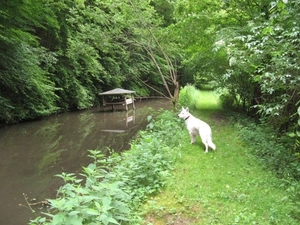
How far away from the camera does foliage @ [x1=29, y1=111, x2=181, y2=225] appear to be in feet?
9.59

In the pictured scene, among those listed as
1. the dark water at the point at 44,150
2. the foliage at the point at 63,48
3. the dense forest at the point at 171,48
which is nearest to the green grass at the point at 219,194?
the dense forest at the point at 171,48

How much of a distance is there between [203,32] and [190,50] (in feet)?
5.22

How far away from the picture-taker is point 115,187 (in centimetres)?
344

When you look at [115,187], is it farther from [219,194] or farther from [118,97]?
[118,97]

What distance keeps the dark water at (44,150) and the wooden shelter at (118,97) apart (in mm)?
3472

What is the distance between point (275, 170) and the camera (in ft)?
18.2

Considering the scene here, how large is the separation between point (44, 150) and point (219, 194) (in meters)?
6.93

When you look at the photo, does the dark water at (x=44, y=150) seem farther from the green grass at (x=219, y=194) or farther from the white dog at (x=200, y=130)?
the white dog at (x=200, y=130)

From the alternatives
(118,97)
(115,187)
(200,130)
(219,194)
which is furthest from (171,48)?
(118,97)

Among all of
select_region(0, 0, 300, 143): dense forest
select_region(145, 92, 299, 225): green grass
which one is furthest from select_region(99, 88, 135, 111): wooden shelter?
select_region(145, 92, 299, 225): green grass

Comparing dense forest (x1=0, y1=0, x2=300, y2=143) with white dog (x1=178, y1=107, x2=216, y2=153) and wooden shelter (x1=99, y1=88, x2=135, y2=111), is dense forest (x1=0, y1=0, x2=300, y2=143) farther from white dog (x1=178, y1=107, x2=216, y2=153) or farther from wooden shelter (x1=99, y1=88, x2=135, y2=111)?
wooden shelter (x1=99, y1=88, x2=135, y2=111)

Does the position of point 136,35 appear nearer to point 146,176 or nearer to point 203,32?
point 203,32

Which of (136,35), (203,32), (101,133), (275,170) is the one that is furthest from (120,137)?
(275,170)

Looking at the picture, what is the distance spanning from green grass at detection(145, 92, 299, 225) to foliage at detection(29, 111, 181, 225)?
255 mm
